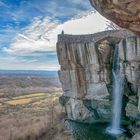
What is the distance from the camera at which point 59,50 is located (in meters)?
41.3

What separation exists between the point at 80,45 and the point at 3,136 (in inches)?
923

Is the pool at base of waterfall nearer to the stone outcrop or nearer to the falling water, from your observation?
the falling water

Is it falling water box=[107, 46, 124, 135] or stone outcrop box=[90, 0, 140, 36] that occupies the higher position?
stone outcrop box=[90, 0, 140, 36]

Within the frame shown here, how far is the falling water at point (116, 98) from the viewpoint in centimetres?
3554

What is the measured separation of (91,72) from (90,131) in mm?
7381

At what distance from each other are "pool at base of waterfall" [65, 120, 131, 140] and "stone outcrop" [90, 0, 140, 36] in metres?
21.6

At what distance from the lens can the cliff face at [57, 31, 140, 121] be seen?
3562 cm

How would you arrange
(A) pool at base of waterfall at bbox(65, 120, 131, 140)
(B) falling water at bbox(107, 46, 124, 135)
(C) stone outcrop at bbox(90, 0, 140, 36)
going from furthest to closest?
(B) falling water at bbox(107, 46, 124, 135), (A) pool at base of waterfall at bbox(65, 120, 131, 140), (C) stone outcrop at bbox(90, 0, 140, 36)

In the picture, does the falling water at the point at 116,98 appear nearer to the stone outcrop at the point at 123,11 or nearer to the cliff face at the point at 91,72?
the cliff face at the point at 91,72

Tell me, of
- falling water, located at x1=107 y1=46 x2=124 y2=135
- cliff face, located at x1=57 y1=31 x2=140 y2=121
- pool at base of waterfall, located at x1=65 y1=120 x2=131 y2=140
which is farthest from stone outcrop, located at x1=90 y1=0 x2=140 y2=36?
falling water, located at x1=107 y1=46 x2=124 y2=135

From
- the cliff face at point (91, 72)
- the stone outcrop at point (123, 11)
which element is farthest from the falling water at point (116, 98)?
the stone outcrop at point (123, 11)

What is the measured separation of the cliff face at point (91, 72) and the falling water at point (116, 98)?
0.77 meters

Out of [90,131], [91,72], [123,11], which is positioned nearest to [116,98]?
[91,72]

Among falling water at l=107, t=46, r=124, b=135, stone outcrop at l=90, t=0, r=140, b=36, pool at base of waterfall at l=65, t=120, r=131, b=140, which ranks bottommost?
pool at base of waterfall at l=65, t=120, r=131, b=140
